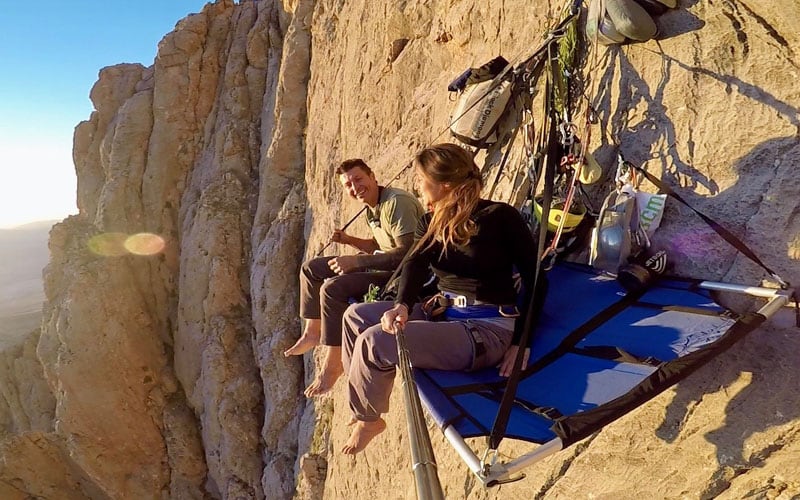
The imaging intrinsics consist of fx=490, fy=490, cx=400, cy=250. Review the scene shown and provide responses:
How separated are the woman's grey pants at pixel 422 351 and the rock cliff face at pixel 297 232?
1051 mm

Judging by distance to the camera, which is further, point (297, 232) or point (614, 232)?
point (297, 232)

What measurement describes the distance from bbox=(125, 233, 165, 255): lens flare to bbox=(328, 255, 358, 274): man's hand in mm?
13205

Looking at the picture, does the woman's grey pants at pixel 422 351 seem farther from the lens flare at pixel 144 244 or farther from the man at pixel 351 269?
the lens flare at pixel 144 244

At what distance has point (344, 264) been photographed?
523cm

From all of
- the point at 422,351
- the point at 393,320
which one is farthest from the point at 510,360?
the point at 393,320

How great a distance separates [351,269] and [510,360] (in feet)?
7.37

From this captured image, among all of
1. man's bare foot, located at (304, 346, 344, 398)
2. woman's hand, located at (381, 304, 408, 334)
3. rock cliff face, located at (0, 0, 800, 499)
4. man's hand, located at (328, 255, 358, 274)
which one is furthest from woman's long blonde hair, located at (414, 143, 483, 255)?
man's bare foot, located at (304, 346, 344, 398)

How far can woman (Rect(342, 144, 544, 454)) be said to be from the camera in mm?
3422

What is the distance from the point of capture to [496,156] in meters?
6.34

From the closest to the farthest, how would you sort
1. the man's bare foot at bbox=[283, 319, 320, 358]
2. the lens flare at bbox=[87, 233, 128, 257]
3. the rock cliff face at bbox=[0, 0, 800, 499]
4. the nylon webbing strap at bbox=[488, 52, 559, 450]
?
the nylon webbing strap at bbox=[488, 52, 559, 450] < the rock cliff face at bbox=[0, 0, 800, 499] < the man's bare foot at bbox=[283, 319, 320, 358] < the lens flare at bbox=[87, 233, 128, 257]

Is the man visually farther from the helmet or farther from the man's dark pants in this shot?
the helmet

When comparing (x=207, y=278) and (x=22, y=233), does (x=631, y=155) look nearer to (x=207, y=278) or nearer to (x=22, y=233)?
(x=207, y=278)

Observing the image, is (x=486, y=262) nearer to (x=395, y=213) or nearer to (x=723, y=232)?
(x=723, y=232)

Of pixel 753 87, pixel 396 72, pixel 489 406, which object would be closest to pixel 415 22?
pixel 396 72
